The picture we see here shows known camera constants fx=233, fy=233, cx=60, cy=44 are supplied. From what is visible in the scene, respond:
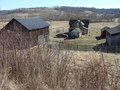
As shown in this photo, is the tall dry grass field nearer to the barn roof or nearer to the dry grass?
the dry grass

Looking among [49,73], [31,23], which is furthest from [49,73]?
[31,23]

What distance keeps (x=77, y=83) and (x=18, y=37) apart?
282 centimetres

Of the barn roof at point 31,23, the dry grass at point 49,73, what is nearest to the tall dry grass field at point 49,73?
the dry grass at point 49,73

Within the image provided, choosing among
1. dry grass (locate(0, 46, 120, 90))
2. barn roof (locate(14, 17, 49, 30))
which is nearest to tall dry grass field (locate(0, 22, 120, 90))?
dry grass (locate(0, 46, 120, 90))

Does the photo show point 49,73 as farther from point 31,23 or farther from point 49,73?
point 31,23

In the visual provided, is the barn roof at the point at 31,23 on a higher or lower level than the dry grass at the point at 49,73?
lower

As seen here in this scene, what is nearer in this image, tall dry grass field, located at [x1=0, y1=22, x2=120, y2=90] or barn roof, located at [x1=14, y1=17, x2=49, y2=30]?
tall dry grass field, located at [x1=0, y1=22, x2=120, y2=90]

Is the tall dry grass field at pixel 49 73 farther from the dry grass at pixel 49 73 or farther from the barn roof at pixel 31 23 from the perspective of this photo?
the barn roof at pixel 31 23

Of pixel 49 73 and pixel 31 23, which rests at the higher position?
pixel 49 73

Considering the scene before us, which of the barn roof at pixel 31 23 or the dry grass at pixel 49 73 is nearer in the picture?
the dry grass at pixel 49 73

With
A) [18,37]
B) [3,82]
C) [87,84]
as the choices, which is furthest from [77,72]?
[18,37]

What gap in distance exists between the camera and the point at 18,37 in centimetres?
761

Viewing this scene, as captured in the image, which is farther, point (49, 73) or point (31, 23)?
point (31, 23)

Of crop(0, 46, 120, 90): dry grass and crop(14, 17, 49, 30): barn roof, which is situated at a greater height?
crop(0, 46, 120, 90): dry grass
